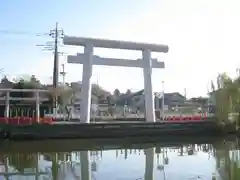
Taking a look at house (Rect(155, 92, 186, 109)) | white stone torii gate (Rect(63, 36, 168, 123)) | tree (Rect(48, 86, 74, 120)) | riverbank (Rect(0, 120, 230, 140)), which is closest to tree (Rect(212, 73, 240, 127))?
riverbank (Rect(0, 120, 230, 140))

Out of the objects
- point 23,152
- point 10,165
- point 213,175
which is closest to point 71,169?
point 10,165

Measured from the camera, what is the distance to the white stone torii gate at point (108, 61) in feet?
91.0

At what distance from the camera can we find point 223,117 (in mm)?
29828

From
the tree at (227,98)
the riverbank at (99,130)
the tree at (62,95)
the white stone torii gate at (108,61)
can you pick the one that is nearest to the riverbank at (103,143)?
the riverbank at (99,130)

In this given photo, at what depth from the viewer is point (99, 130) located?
87.8ft

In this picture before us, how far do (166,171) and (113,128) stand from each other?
519 inches

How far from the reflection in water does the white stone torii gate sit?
7.24 m

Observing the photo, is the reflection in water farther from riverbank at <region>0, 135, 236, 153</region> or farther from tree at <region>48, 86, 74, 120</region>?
tree at <region>48, 86, 74, 120</region>

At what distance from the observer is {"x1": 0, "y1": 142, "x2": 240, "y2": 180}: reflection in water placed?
1283cm

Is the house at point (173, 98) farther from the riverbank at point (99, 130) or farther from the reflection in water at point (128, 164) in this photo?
the reflection in water at point (128, 164)

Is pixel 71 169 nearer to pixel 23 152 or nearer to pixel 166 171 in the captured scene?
pixel 166 171

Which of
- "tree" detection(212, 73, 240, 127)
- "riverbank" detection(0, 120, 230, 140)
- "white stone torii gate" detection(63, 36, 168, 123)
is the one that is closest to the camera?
"riverbank" detection(0, 120, 230, 140)

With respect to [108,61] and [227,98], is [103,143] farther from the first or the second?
[227,98]

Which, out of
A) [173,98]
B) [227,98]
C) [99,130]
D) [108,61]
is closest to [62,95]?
[108,61]
